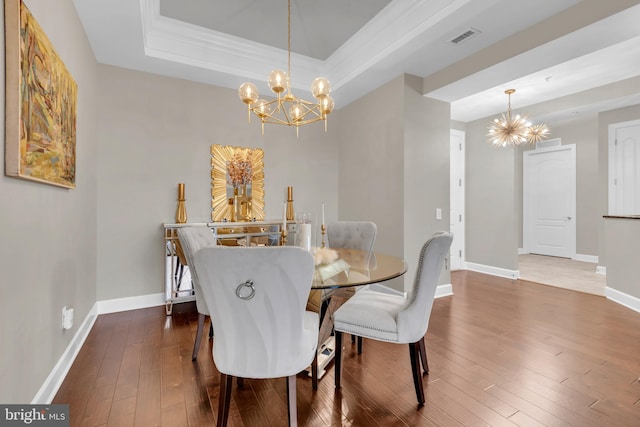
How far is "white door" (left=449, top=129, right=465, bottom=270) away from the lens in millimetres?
5398

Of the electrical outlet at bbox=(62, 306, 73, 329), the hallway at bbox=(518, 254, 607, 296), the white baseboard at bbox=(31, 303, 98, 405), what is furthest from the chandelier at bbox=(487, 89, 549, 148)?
the white baseboard at bbox=(31, 303, 98, 405)

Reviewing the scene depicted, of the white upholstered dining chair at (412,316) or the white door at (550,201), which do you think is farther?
the white door at (550,201)

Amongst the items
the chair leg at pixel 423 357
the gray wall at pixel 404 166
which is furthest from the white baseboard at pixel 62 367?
the gray wall at pixel 404 166

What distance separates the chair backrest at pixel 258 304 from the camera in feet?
3.76

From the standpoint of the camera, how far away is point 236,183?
389 centimetres

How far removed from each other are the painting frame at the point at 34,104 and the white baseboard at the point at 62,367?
1135 mm

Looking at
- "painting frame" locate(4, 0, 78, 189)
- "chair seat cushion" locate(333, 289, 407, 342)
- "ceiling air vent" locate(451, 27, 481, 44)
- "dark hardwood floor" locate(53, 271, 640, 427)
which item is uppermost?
"ceiling air vent" locate(451, 27, 481, 44)

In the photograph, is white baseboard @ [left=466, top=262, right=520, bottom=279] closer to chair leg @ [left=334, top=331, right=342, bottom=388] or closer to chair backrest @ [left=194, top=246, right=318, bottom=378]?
chair leg @ [left=334, top=331, right=342, bottom=388]

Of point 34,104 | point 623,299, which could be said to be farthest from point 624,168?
point 34,104

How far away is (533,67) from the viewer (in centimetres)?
297

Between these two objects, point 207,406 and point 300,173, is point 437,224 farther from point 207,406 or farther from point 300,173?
point 207,406

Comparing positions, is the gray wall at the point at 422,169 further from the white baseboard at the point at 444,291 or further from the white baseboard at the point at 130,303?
the white baseboard at the point at 130,303

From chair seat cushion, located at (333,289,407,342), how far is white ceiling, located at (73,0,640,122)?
2.36m

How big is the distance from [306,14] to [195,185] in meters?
2.23
